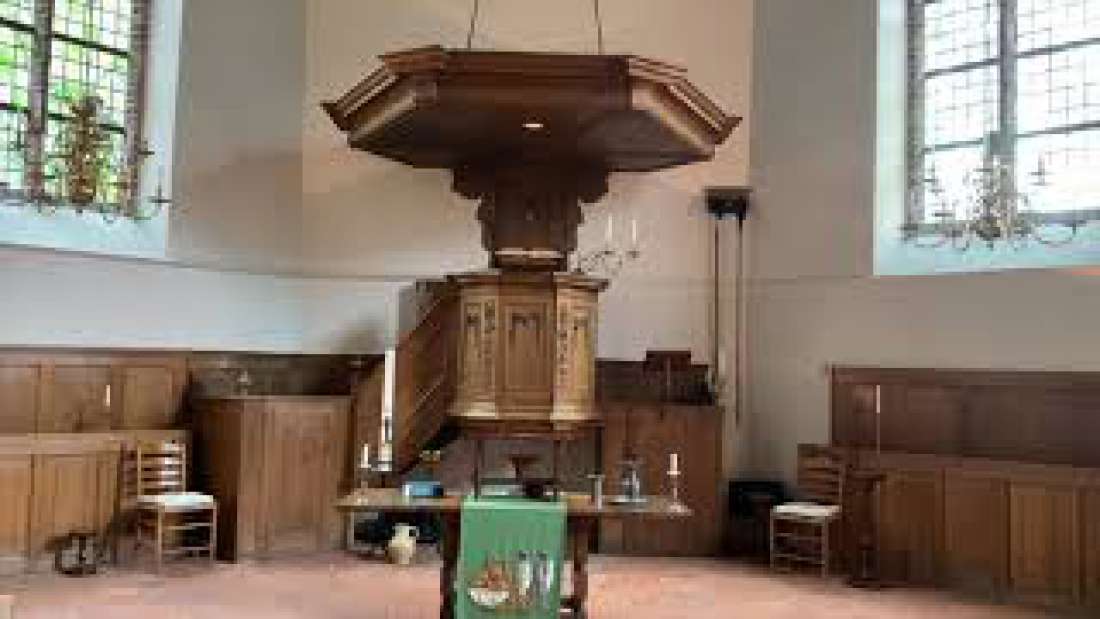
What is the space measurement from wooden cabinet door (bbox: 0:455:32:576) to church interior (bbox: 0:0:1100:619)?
0.02 m

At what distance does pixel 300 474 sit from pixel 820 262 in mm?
4358

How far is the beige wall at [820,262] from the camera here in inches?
315

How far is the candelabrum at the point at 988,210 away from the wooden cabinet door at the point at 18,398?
6.41m

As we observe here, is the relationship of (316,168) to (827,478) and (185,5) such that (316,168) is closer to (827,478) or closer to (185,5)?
(185,5)

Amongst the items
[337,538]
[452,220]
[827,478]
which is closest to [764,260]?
[827,478]

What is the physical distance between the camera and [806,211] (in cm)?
890

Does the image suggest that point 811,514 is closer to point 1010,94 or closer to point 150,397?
point 1010,94

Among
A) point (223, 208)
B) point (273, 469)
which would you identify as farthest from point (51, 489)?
point (223, 208)

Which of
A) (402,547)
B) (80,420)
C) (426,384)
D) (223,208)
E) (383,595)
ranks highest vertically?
(223,208)

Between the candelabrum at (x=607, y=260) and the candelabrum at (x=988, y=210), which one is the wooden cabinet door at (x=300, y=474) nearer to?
the candelabrum at (x=607, y=260)

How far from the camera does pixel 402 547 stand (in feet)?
25.6

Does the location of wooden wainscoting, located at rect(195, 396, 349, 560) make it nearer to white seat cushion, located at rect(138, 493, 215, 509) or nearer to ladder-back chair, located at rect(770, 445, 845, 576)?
white seat cushion, located at rect(138, 493, 215, 509)

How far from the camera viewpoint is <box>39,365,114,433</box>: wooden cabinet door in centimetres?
771

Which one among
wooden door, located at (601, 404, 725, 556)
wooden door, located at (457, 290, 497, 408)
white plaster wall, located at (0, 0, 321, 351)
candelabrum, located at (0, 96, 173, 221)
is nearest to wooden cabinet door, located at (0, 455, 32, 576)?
white plaster wall, located at (0, 0, 321, 351)
